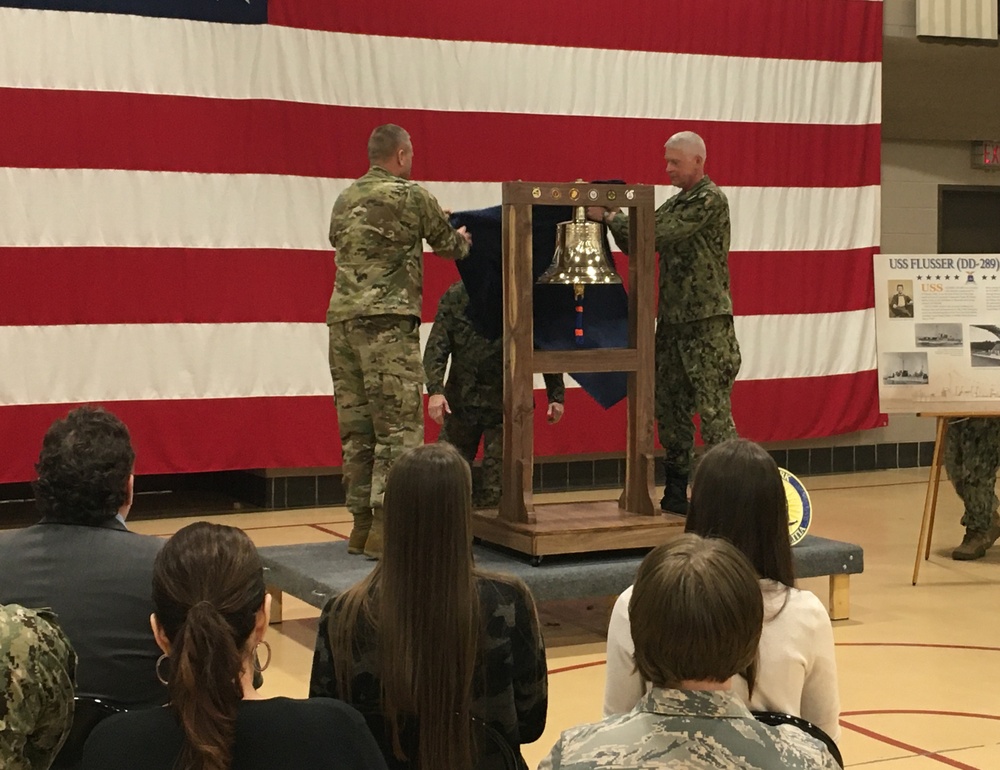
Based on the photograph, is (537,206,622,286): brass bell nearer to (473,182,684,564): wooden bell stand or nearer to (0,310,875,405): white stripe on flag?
(473,182,684,564): wooden bell stand

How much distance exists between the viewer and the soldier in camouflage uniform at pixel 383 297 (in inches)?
199

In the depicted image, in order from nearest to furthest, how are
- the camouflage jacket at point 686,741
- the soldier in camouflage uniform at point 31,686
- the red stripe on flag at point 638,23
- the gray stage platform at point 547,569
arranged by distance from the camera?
the camouflage jacket at point 686,741
the soldier in camouflage uniform at point 31,686
the gray stage platform at point 547,569
the red stripe on flag at point 638,23

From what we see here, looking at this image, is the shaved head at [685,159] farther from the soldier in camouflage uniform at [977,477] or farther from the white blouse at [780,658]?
the white blouse at [780,658]

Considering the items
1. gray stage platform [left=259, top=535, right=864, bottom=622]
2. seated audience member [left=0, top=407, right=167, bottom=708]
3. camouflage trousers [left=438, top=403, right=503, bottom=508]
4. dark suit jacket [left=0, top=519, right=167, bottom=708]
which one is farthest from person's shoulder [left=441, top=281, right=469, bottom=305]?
dark suit jacket [left=0, top=519, right=167, bottom=708]

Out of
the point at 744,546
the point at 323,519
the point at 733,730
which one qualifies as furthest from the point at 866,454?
the point at 733,730

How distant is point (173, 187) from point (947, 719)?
480cm

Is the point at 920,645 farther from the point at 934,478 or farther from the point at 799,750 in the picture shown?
the point at 799,750

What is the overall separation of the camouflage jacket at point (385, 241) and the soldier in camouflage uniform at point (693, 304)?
1.00 meters

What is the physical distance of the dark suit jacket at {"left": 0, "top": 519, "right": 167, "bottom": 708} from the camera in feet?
7.94

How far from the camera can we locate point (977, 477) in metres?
6.52

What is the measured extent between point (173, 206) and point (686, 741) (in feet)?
20.3

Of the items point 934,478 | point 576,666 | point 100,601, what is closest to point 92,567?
point 100,601

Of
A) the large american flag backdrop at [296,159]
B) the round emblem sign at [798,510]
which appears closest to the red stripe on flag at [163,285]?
the large american flag backdrop at [296,159]

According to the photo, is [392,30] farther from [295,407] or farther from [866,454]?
[866,454]
